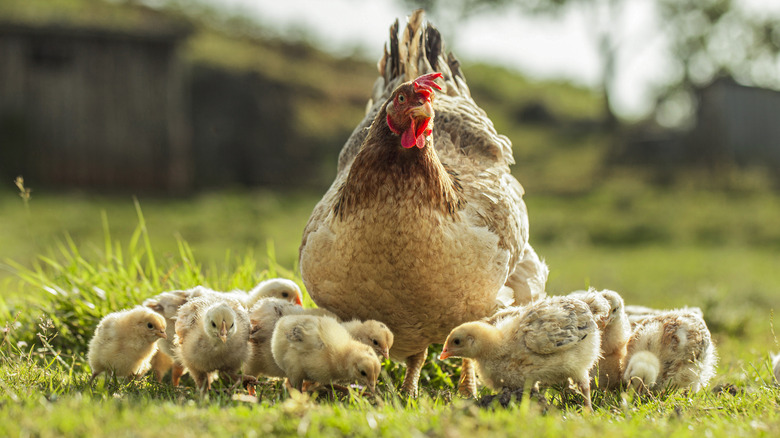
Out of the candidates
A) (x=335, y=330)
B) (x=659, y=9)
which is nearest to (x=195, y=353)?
(x=335, y=330)

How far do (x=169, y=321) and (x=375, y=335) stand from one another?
5.89ft

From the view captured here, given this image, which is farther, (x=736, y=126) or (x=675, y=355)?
(x=736, y=126)

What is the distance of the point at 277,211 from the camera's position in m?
Result: 17.8

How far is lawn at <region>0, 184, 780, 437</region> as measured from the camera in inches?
128

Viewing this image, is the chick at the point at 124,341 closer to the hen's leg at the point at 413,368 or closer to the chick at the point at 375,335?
the chick at the point at 375,335

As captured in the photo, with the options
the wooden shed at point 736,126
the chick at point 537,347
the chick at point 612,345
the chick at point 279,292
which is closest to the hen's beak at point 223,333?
the chick at point 279,292

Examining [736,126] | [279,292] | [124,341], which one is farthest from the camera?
[736,126]

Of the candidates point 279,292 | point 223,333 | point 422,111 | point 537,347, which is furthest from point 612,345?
point 223,333

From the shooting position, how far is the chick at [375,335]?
14.4 ft

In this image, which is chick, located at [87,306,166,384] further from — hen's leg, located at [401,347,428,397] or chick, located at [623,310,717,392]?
chick, located at [623,310,717,392]

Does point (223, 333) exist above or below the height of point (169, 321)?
above

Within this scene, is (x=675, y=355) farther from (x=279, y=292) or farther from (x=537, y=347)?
(x=279, y=292)

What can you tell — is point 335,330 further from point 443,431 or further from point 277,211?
point 277,211

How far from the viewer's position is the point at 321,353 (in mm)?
4305
